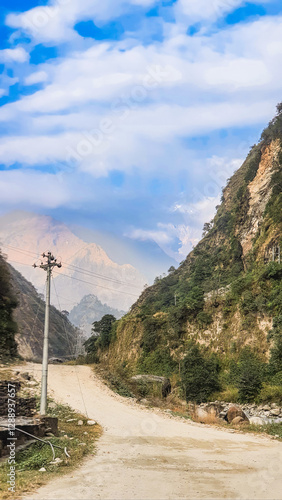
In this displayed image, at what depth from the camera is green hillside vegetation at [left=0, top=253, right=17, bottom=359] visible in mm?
37531

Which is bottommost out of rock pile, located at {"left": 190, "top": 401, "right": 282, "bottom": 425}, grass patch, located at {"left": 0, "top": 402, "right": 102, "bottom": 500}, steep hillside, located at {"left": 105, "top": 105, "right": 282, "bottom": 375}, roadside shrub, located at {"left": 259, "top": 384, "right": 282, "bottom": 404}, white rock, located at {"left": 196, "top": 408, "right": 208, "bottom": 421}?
white rock, located at {"left": 196, "top": 408, "right": 208, "bottom": 421}

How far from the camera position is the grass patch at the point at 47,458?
8.33m

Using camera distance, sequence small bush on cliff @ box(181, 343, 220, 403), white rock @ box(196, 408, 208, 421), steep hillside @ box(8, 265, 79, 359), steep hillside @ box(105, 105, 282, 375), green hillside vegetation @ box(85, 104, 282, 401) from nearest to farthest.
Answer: white rock @ box(196, 408, 208, 421) < green hillside vegetation @ box(85, 104, 282, 401) < small bush on cliff @ box(181, 343, 220, 403) < steep hillside @ box(105, 105, 282, 375) < steep hillside @ box(8, 265, 79, 359)

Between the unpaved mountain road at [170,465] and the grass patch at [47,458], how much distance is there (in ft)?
1.19

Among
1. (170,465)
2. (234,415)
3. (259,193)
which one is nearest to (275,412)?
(234,415)

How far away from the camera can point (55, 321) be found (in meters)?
108

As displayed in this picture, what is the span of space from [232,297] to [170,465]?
26.4m

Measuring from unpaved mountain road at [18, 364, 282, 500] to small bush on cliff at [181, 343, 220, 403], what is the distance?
31.6 ft

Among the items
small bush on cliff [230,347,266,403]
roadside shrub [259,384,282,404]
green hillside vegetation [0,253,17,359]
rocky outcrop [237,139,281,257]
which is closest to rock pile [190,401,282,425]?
roadside shrub [259,384,282,404]

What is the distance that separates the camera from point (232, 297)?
35.5m

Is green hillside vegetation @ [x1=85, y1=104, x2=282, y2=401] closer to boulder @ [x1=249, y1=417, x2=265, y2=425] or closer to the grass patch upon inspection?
boulder @ [x1=249, y1=417, x2=265, y2=425]

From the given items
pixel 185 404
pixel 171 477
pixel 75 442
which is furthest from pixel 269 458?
pixel 185 404

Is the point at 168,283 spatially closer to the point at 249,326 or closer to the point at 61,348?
the point at 61,348

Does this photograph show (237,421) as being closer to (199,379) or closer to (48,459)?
(199,379)
